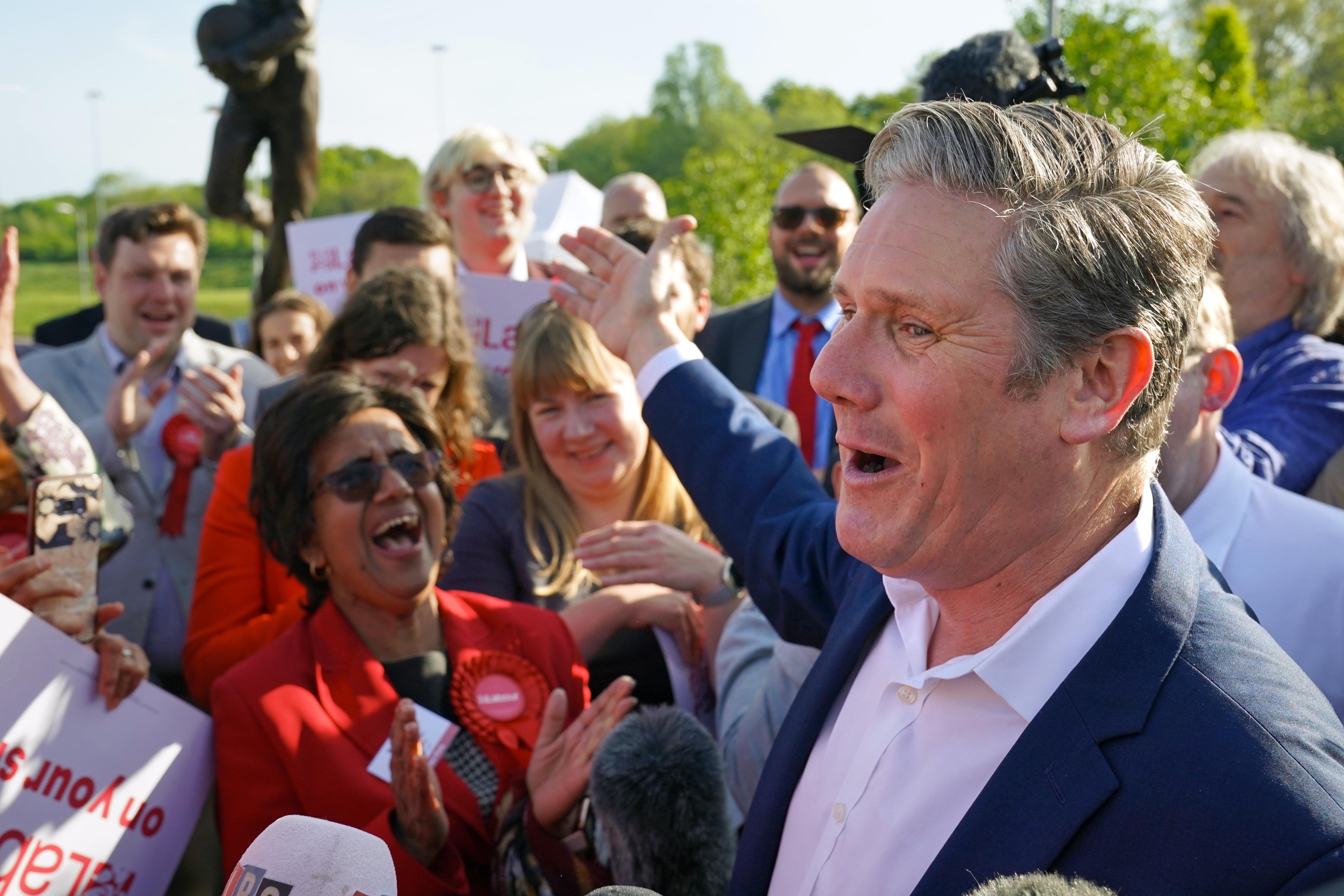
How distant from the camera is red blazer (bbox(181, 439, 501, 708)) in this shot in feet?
10.0

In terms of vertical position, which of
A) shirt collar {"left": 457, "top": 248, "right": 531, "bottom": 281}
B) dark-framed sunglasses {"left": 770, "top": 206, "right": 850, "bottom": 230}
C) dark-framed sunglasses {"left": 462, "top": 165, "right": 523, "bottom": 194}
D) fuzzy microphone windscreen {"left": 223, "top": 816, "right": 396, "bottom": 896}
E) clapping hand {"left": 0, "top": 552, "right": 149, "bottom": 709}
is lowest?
clapping hand {"left": 0, "top": 552, "right": 149, "bottom": 709}

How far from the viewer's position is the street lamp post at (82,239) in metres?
60.5

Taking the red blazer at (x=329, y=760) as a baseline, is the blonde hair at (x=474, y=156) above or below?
above

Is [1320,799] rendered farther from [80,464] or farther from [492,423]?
[492,423]

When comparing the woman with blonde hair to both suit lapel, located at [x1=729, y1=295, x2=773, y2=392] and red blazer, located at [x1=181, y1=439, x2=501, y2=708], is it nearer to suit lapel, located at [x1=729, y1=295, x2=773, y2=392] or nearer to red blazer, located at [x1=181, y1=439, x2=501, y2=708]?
red blazer, located at [x1=181, y1=439, x2=501, y2=708]

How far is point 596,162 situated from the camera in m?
70.1

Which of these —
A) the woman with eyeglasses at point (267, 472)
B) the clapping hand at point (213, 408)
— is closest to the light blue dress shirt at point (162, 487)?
the clapping hand at point (213, 408)

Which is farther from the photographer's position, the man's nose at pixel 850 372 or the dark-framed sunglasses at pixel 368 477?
the dark-framed sunglasses at pixel 368 477

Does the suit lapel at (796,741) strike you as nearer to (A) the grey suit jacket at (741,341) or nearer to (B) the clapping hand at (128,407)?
(B) the clapping hand at (128,407)

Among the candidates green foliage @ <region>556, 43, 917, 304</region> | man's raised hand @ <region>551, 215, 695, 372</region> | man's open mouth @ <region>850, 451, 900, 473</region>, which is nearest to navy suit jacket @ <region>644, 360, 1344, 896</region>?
man's open mouth @ <region>850, 451, 900, 473</region>

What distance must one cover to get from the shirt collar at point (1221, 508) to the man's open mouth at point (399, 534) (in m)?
1.77

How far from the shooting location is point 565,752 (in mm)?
2389

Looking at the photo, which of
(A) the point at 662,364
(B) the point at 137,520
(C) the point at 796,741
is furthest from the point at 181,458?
(C) the point at 796,741

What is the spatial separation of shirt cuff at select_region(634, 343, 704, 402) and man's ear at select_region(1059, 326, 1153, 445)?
A: 0.98m
